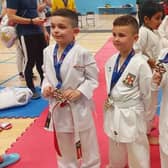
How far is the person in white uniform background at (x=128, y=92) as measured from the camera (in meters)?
2.56

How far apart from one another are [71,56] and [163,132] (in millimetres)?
854

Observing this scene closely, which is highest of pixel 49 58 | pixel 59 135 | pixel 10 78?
Result: pixel 49 58

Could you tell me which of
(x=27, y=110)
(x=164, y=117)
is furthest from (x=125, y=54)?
(x=27, y=110)

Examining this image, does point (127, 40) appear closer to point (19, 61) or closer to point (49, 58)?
point (49, 58)

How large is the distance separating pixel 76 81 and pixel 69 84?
0.19 feet

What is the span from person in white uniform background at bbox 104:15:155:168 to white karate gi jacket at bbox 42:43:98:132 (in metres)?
0.16

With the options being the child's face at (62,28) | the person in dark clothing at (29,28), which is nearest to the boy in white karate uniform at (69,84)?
the child's face at (62,28)

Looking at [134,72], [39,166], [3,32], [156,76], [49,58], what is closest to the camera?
[156,76]

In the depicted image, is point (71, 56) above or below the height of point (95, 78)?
above

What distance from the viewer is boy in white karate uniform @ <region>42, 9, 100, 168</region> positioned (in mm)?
2674

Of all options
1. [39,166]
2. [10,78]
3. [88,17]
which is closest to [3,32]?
[10,78]

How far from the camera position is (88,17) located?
14633mm

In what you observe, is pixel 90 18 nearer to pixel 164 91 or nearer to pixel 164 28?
pixel 164 28

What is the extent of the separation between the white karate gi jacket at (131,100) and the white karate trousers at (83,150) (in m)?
0.28
